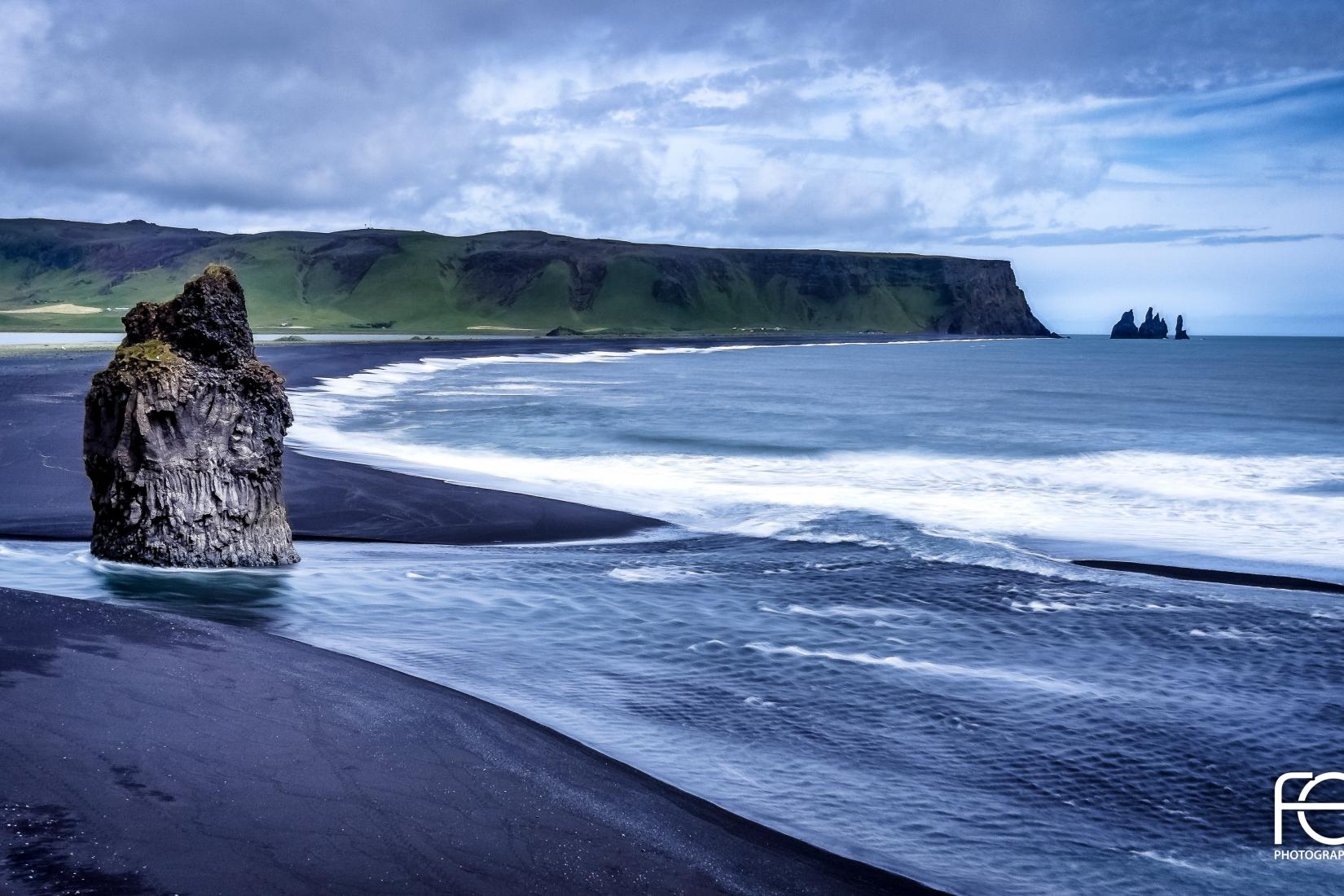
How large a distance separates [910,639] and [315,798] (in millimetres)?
5768

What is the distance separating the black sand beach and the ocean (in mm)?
542

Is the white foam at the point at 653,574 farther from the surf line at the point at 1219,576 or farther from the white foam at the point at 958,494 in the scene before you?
the surf line at the point at 1219,576

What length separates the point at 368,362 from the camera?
69438 mm

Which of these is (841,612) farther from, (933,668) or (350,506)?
(350,506)

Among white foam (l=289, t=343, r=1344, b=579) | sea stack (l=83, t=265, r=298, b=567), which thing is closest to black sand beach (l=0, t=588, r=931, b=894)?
sea stack (l=83, t=265, r=298, b=567)

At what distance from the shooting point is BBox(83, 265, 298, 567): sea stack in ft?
34.8

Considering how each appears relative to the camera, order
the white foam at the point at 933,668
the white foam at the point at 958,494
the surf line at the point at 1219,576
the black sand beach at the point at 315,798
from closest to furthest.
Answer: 1. the black sand beach at the point at 315,798
2. the white foam at the point at 933,668
3. the surf line at the point at 1219,576
4. the white foam at the point at 958,494

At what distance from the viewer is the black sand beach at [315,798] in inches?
185

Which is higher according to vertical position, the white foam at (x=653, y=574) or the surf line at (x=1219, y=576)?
the white foam at (x=653, y=574)

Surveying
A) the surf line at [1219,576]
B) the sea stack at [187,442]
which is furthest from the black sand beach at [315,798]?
the surf line at [1219,576]

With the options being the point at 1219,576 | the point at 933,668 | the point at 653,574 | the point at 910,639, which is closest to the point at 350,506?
the point at 653,574

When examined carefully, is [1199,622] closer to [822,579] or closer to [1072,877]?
[822,579]

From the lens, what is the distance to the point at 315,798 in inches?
215

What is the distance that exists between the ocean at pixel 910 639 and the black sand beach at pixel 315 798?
542 millimetres
